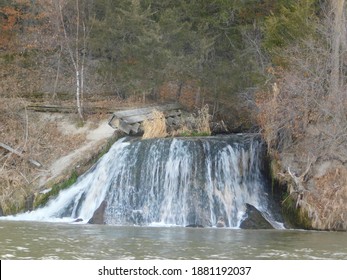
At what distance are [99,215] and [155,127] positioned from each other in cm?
484

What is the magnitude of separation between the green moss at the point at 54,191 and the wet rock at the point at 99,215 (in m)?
2.01

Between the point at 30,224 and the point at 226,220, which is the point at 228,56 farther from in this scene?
the point at 30,224

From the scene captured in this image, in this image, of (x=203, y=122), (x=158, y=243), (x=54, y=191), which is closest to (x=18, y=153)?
(x=54, y=191)

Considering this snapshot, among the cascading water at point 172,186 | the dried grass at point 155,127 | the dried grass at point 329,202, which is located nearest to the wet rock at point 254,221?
the cascading water at point 172,186

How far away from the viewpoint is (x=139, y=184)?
2020 cm

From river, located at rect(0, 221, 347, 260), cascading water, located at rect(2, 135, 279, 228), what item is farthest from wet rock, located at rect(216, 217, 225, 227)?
river, located at rect(0, 221, 347, 260)

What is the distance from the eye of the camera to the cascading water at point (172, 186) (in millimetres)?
19312

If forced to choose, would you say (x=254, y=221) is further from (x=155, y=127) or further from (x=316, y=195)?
(x=155, y=127)

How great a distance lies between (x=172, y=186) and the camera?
19.9 metres

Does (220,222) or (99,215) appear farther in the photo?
(99,215)

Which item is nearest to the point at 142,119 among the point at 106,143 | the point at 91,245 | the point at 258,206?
the point at 106,143

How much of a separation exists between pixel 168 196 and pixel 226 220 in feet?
6.35

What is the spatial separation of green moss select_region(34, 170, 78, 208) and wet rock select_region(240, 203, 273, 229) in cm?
596
